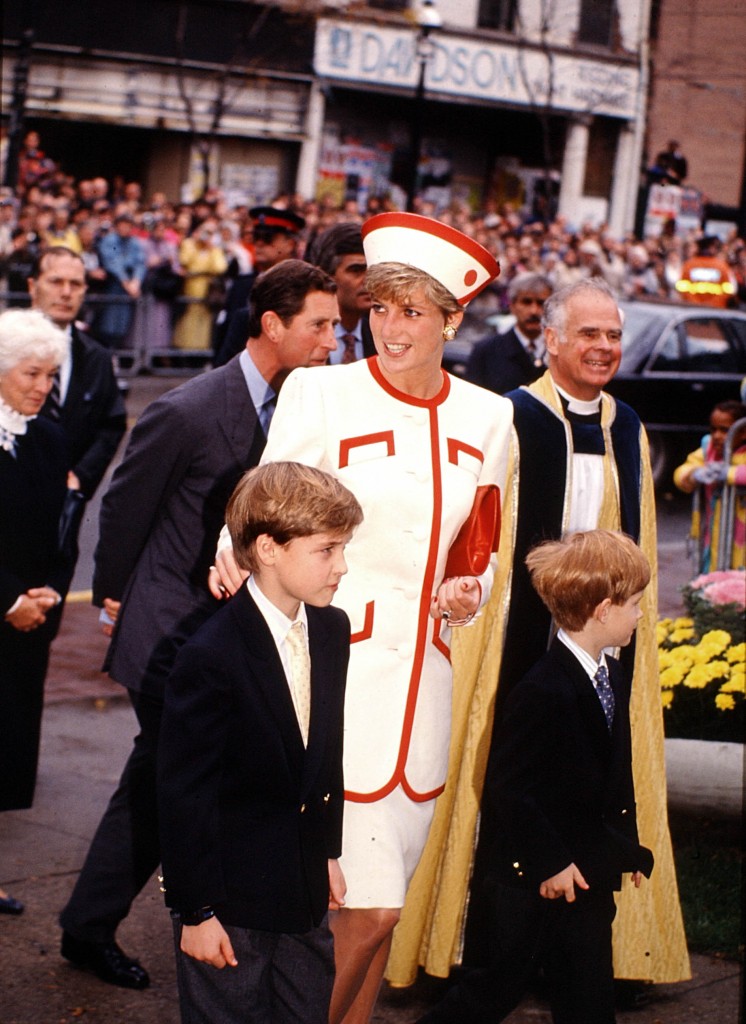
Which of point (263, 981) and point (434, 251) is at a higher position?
point (434, 251)

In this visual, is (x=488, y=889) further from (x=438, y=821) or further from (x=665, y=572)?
(x=665, y=572)

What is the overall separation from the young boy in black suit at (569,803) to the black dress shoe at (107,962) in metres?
1.01

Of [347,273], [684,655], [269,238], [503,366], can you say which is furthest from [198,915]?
[503,366]

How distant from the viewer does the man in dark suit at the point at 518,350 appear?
27.8 feet

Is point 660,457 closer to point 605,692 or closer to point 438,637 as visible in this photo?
point 605,692

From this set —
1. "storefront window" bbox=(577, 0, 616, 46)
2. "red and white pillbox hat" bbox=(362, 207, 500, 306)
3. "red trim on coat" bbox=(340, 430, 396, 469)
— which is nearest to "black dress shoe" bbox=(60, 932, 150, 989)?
"red trim on coat" bbox=(340, 430, 396, 469)

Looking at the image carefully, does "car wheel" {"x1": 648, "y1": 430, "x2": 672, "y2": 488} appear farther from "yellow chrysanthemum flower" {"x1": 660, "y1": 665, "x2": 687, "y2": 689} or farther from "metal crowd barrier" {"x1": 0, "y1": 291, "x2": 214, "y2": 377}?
"yellow chrysanthemum flower" {"x1": 660, "y1": 665, "x2": 687, "y2": 689}

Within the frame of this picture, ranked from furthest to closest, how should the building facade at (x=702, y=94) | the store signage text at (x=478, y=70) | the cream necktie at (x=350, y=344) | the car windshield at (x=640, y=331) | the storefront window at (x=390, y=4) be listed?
the store signage text at (x=478, y=70), the storefront window at (x=390, y=4), the building facade at (x=702, y=94), the car windshield at (x=640, y=331), the cream necktie at (x=350, y=344)

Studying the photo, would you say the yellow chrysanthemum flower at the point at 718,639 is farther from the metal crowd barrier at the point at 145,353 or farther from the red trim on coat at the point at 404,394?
the metal crowd barrier at the point at 145,353

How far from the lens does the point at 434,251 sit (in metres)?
3.71

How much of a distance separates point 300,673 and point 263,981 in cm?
62

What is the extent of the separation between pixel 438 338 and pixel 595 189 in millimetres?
34796

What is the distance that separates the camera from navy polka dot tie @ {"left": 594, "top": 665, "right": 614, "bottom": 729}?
3916 mm

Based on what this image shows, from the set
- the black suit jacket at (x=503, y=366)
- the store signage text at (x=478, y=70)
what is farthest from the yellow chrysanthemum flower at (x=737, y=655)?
the store signage text at (x=478, y=70)
